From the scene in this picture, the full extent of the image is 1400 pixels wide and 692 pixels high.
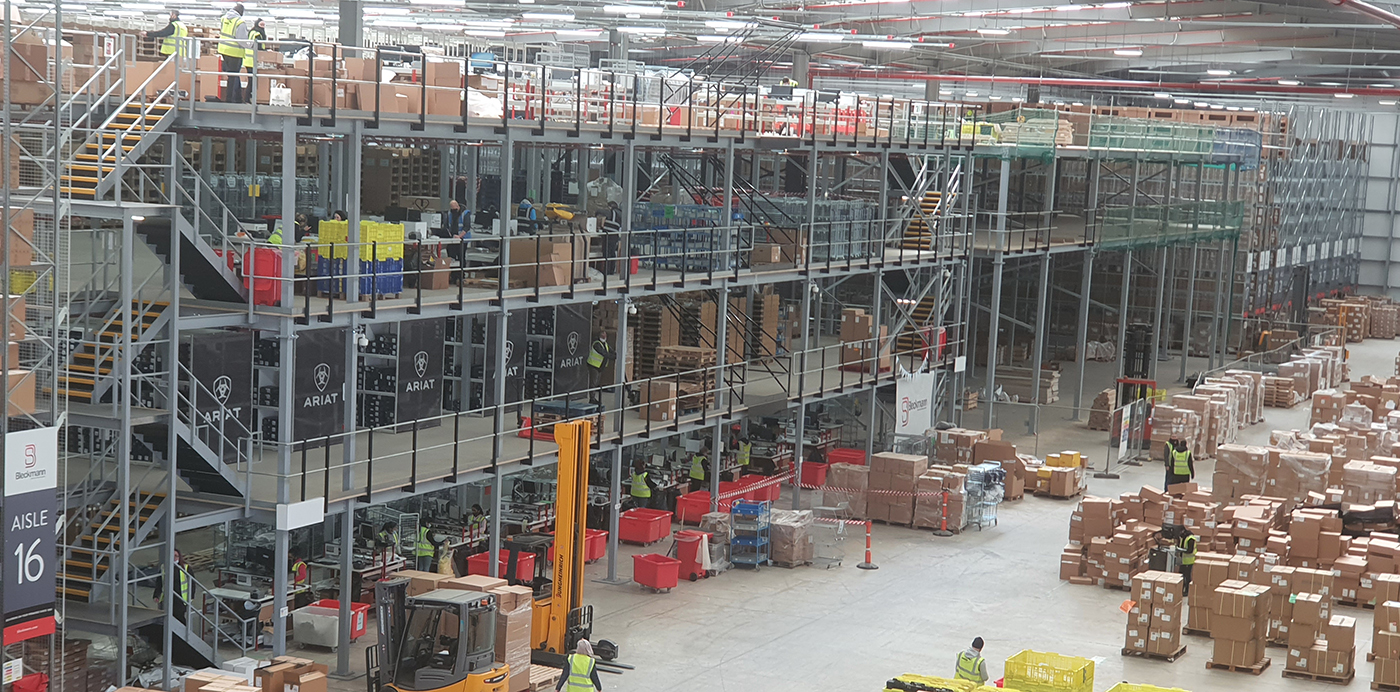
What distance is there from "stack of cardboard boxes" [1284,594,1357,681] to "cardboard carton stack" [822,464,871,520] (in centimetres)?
886

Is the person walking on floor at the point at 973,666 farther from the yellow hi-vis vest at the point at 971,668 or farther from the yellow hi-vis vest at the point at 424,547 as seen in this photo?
the yellow hi-vis vest at the point at 424,547

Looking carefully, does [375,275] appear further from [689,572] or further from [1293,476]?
[1293,476]

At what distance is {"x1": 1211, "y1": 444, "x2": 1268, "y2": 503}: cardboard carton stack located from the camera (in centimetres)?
2664

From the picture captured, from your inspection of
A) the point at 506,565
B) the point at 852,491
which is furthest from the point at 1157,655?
the point at 506,565

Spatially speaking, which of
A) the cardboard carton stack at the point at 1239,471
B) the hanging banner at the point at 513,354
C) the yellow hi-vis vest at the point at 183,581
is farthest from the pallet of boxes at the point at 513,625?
the cardboard carton stack at the point at 1239,471

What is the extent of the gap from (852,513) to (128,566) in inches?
540

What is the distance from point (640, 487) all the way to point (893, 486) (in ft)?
14.6

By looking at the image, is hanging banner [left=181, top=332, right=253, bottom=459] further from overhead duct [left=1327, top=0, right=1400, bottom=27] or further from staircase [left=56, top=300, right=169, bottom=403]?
overhead duct [left=1327, top=0, right=1400, bottom=27]

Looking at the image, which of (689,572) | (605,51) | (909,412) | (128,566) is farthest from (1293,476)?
(605,51)

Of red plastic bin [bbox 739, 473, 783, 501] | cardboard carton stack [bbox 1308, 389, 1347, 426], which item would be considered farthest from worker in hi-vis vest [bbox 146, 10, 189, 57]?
cardboard carton stack [bbox 1308, 389, 1347, 426]

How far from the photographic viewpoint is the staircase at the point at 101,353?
52.0 feet

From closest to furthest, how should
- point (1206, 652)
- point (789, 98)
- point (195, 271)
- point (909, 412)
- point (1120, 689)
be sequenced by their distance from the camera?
point (1120, 689) → point (195, 271) → point (1206, 652) → point (909, 412) → point (789, 98)

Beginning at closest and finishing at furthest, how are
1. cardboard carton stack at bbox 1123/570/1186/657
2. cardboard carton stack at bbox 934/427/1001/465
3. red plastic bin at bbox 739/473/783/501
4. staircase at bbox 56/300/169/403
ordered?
staircase at bbox 56/300/169/403 → cardboard carton stack at bbox 1123/570/1186/657 → red plastic bin at bbox 739/473/783/501 → cardboard carton stack at bbox 934/427/1001/465

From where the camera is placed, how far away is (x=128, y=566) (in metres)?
16.2
